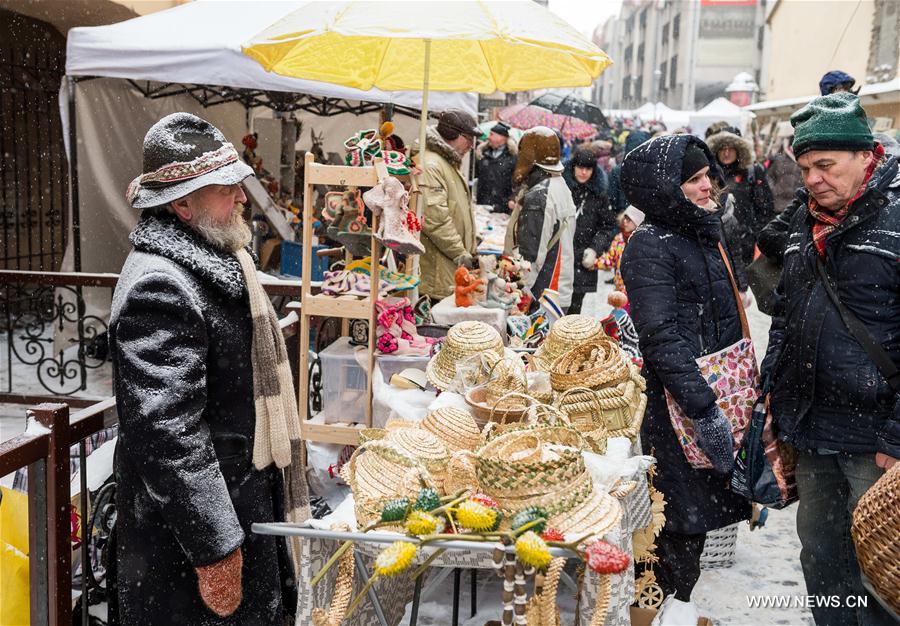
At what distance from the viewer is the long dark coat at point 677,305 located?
3695 millimetres

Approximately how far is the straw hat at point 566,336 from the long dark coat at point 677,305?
0.20m

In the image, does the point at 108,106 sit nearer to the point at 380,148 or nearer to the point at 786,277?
the point at 380,148

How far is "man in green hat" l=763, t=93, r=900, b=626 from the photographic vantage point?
321cm

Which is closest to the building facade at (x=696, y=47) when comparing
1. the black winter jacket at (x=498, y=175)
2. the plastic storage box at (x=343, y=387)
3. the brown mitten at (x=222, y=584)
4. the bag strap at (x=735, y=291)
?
the black winter jacket at (x=498, y=175)

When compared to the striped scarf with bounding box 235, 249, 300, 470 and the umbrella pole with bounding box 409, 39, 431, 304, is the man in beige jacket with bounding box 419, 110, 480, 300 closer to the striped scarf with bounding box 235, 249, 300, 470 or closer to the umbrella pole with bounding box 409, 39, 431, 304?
the umbrella pole with bounding box 409, 39, 431, 304

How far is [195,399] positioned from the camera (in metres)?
2.59

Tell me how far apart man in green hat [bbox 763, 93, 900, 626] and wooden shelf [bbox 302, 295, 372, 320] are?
1905 mm

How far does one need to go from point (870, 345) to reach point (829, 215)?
540 mm

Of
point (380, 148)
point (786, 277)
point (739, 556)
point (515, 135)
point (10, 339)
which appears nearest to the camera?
point (786, 277)

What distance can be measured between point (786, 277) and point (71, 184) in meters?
6.51

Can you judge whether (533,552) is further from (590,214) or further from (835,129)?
(590,214)

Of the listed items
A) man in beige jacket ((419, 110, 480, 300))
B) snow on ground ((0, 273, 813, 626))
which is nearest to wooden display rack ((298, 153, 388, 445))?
snow on ground ((0, 273, 813, 626))

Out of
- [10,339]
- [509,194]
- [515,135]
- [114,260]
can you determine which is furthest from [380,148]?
[515,135]

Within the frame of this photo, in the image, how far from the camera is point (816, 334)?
332 centimetres
